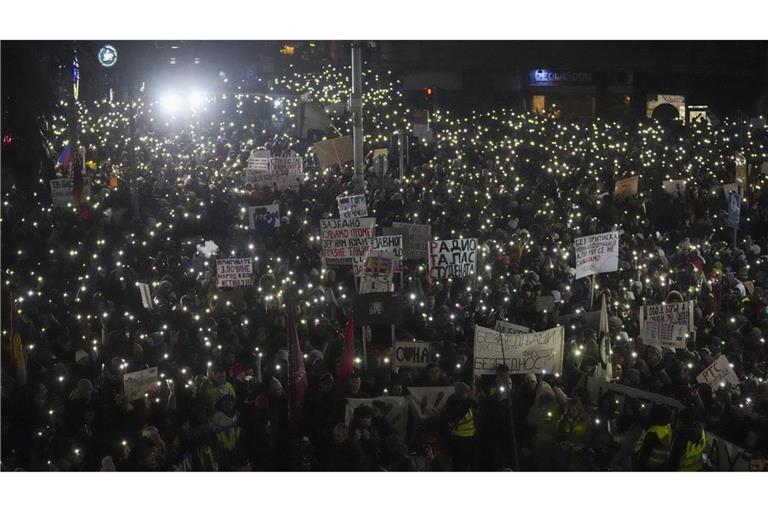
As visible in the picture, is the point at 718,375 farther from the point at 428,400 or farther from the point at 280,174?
the point at 280,174

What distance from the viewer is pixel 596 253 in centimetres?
1489

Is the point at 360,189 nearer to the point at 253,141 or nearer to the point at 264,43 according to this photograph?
the point at 253,141

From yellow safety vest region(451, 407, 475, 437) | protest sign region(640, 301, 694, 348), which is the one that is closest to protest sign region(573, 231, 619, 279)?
protest sign region(640, 301, 694, 348)

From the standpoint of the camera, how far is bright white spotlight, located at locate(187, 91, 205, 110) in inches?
1727

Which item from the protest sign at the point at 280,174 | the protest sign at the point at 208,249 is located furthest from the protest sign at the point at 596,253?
the protest sign at the point at 280,174

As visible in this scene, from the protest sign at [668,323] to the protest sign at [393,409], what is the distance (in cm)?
382

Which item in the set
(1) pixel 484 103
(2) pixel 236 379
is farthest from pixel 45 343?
(1) pixel 484 103

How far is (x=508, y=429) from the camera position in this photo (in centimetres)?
960

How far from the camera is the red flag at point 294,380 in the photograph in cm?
999

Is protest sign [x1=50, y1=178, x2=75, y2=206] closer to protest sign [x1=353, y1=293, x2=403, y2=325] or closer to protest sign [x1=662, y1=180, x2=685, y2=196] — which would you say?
protest sign [x1=353, y1=293, x2=403, y2=325]

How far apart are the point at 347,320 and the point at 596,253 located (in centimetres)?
374

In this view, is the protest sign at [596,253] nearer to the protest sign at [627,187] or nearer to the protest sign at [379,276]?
the protest sign at [379,276]

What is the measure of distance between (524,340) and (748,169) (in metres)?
16.9

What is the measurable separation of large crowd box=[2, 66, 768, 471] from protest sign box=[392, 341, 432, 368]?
0.44 feet
